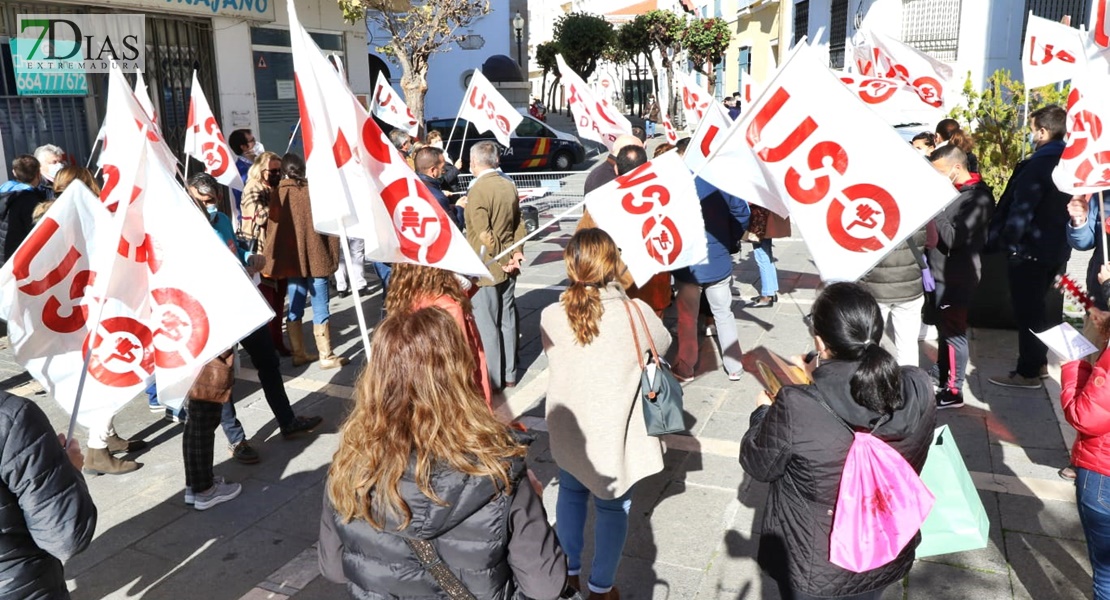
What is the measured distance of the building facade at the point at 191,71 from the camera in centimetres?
1091

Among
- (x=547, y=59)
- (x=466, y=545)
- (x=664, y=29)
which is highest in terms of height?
(x=664, y=29)

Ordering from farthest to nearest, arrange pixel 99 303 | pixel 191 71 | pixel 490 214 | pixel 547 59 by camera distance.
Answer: pixel 547 59 < pixel 191 71 < pixel 490 214 < pixel 99 303

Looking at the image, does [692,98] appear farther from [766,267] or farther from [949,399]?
[949,399]

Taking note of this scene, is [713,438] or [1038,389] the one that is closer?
[713,438]

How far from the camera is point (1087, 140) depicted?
180 inches

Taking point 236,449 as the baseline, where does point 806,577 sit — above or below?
above

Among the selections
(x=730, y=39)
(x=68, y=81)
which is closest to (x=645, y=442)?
(x=68, y=81)

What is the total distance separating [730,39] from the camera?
39156 millimetres

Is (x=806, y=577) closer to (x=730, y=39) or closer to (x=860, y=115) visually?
(x=860, y=115)

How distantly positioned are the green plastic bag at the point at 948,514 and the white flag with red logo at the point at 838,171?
1099 mm

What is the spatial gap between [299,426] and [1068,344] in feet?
14.5

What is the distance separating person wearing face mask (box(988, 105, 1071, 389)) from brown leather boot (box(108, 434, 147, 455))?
5.79m

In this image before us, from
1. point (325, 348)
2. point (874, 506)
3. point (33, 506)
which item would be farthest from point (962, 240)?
point (33, 506)

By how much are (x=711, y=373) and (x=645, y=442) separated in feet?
11.1
